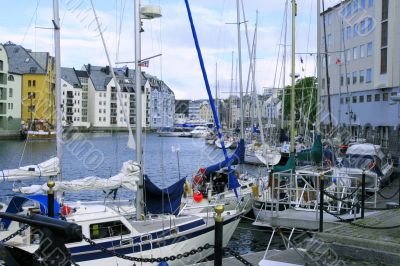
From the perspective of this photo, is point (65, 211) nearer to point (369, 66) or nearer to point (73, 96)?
point (369, 66)

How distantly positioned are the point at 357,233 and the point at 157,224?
7.62 metres

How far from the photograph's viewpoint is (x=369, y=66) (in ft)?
176

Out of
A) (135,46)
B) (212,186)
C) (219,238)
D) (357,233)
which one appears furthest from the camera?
(212,186)

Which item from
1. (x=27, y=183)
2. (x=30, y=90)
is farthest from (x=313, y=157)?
(x=30, y=90)

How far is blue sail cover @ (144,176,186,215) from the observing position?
15686mm

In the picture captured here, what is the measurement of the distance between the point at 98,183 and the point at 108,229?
1956mm

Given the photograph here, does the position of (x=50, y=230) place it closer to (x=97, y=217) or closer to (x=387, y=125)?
(x=97, y=217)

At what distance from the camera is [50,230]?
4.39 metres

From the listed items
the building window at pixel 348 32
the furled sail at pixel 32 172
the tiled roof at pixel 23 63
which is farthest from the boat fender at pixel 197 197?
the tiled roof at pixel 23 63

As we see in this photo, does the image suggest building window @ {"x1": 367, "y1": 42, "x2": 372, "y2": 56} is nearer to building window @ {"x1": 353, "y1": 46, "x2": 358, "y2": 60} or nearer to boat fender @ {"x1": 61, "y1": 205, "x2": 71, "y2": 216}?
building window @ {"x1": 353, "y1": 46, "x2": 358, "y2": 60}

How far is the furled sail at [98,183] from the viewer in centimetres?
1427

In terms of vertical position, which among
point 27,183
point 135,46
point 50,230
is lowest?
point 27,183

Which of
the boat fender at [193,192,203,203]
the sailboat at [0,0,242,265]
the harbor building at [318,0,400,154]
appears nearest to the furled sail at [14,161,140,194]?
the sailboat at [0,0,242,265]

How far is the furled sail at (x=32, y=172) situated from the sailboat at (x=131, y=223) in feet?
0.56
